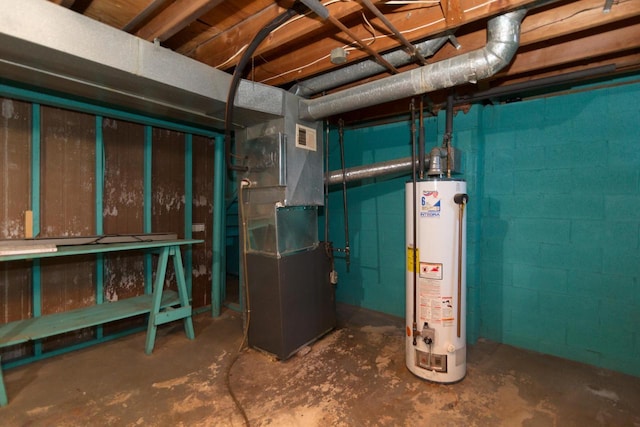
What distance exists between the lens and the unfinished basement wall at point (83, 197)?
213cm

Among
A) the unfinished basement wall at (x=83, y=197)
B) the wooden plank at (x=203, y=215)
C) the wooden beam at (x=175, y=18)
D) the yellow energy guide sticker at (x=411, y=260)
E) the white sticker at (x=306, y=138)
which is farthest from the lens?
the wooden plank at (x=203, y=215)

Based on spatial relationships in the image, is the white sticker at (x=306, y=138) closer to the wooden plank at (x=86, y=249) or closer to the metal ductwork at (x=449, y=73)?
the metal ductwork at (x=449, y=73)

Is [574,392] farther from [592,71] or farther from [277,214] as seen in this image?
[277,214]

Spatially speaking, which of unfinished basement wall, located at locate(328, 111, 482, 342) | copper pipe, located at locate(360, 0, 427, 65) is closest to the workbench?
unfinished basement wall, located at locate(328, 111, 482, 342)

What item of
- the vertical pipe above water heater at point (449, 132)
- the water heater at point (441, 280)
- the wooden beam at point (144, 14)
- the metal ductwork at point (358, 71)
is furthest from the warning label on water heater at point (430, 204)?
the wooden beam at point (144, 14)

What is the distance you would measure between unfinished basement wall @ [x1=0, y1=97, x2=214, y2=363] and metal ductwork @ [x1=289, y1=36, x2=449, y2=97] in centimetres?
138

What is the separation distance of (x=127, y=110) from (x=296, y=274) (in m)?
1.97

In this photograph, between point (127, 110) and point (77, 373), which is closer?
point (77, 373)

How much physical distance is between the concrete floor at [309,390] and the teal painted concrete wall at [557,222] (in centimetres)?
24

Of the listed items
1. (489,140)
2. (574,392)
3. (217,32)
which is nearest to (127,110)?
(217,32)

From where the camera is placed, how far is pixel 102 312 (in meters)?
2.27

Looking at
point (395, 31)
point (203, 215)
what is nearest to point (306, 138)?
point (395, 31)

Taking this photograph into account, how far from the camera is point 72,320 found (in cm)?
210

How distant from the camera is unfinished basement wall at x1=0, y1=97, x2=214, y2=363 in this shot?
2.13m
